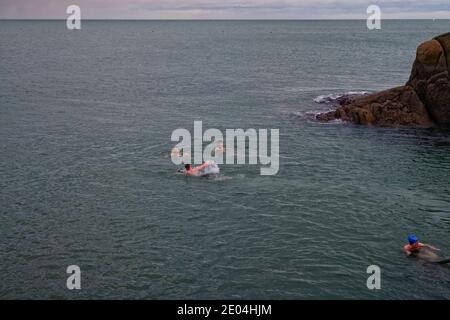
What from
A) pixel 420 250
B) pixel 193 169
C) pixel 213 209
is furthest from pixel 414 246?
pixel 193 169

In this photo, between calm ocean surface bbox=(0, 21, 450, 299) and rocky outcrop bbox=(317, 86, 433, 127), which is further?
rocky outcrop bbox=(317, 86, 433, 127)

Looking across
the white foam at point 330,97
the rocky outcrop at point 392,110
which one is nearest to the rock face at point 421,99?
the rocky outcrop at point 392,110

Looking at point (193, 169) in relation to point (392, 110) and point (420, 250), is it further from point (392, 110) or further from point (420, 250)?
point (392, 110)

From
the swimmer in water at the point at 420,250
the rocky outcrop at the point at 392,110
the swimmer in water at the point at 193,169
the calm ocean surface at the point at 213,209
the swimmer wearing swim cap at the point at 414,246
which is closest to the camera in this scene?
the calm ocean surface at the point at 213,209

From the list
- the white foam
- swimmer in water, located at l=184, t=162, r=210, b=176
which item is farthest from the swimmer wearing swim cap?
the white foam

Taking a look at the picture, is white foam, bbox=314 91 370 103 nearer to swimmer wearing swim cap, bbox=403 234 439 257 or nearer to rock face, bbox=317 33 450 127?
rock face, bbox=317 33 450 127

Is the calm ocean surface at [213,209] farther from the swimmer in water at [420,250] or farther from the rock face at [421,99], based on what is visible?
the rock face at [421,99]
